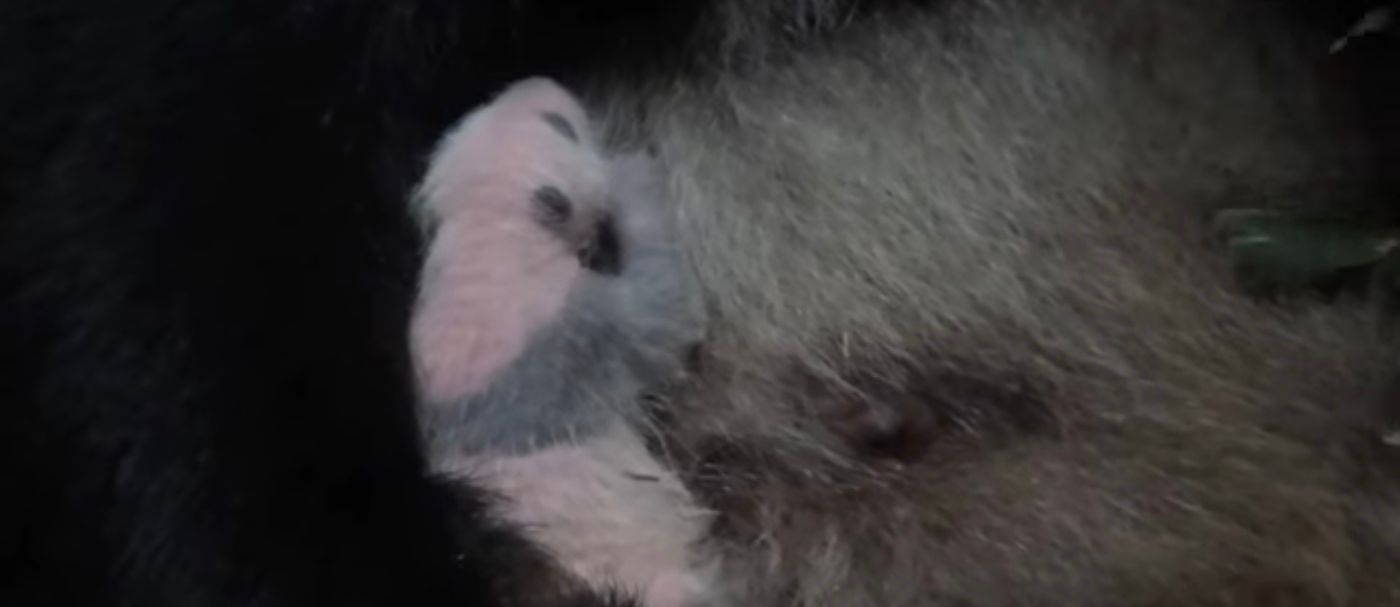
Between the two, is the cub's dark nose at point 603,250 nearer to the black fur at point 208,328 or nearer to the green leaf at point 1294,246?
the black fur at point 208,328

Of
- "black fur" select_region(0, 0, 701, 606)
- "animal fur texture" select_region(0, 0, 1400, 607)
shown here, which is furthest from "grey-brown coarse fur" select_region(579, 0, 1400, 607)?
"black fur" select_region(0, 0, 701, 606)

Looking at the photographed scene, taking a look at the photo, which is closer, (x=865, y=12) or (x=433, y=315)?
(x=433, y=315)

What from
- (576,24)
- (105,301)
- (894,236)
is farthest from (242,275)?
(894,236)

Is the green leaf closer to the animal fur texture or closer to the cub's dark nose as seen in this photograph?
the animal fur texture

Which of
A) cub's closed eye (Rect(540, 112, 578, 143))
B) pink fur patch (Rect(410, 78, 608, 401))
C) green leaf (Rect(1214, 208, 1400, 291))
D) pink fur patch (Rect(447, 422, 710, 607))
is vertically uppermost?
green leaf (Rect(1214, 208, 1400, 291))

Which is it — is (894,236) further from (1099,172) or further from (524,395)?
(524,395)

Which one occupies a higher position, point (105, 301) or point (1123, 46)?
point (1123, 46)

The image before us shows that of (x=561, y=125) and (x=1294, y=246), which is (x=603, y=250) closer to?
(x=561, y=125)
